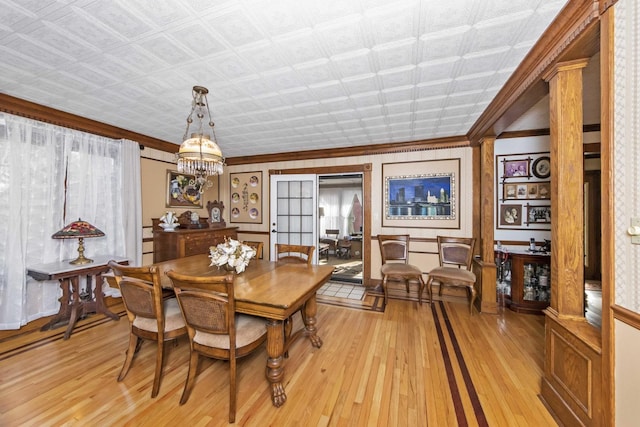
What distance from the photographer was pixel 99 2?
133 cm

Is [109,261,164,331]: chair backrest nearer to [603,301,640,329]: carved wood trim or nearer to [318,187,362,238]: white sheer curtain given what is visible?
[603,301,640,329]: carved wood trim

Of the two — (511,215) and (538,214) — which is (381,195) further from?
(538,214)

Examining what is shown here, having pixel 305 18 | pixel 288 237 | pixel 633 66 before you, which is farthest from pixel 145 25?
pixel 288 237

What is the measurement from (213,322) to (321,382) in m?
0.98

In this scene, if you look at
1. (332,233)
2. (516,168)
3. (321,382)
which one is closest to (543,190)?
(516,168)

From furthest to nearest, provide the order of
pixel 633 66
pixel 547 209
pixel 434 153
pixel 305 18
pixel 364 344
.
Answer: pixel 434 153
pixel 547 209
pixel 364 344
pixel 305 18
pixel 633 66

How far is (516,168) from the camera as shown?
3.50 meters

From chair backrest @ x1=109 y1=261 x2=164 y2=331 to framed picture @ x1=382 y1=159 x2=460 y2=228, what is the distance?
11.1 feet

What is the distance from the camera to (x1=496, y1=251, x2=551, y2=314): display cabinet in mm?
2955

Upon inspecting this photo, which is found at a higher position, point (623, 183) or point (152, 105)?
point (152, 105)

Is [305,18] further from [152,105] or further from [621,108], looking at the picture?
[152,105]

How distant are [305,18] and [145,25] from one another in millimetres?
993

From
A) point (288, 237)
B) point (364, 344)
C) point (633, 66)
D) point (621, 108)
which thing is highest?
point (633, 66)

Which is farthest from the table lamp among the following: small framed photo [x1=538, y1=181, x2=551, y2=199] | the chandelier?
small framed photo [x1=538, y1=181, x2=551, y2=199]
